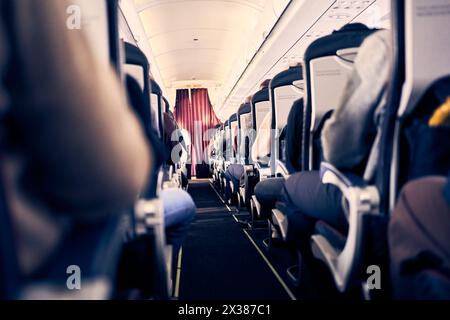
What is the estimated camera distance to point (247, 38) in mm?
7422

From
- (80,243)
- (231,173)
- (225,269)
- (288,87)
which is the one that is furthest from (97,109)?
(231,173)

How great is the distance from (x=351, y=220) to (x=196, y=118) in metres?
12.8

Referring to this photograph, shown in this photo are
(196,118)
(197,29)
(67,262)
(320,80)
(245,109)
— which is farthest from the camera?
(196,118)

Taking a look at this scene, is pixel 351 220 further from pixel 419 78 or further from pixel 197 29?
pixel 197 29

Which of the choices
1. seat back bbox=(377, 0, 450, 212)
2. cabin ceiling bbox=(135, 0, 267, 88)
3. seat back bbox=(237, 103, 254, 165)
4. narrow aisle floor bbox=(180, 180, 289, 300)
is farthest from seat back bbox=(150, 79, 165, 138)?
cabin ceiling bbox=(135, 0, 267, 88)

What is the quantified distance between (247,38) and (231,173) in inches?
148

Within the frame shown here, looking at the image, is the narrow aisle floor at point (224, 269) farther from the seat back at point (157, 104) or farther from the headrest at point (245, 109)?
the headrest at point (245, 109)

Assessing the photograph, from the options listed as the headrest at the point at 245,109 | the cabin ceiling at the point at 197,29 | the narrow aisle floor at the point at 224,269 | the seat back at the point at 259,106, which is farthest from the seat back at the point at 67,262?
the cabin ceiling at the point at 197,29

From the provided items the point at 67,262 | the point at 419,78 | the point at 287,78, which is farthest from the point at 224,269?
the point at 67,262

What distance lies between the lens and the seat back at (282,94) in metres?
2.54

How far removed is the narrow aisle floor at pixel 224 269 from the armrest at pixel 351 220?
0.69 m

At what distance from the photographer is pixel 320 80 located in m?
1.69

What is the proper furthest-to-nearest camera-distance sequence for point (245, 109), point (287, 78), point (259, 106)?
point (245, 109) → point (259, 106) → point (287, 78)

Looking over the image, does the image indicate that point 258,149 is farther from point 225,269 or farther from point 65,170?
point 65,170
